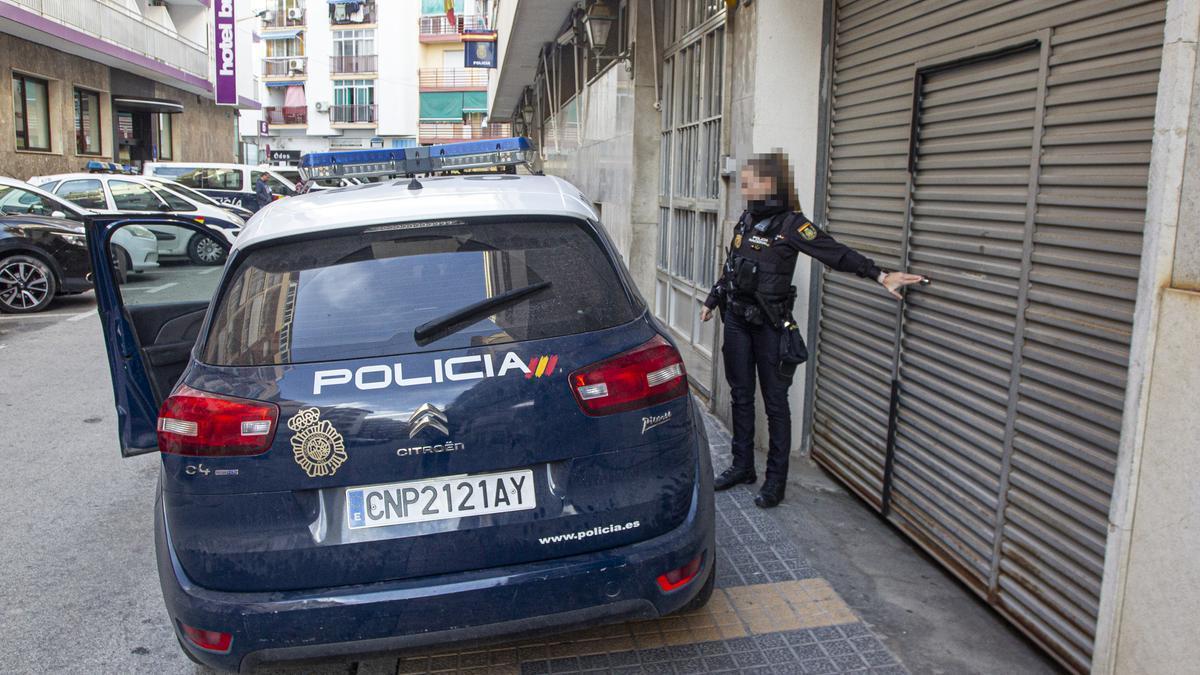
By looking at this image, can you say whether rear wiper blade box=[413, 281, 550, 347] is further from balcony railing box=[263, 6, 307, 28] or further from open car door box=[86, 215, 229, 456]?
balcony railing box=[263, 6, 307, 28]

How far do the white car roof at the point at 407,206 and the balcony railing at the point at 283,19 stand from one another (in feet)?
236

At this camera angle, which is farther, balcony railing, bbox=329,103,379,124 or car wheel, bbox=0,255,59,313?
balcony railing, bbox=329,103,379,124

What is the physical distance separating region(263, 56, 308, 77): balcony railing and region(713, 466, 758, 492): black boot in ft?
228

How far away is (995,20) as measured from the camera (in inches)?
147

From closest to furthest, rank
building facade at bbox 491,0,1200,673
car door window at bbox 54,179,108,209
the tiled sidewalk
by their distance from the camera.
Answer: building facade at bbox 491,0,1200,673
the tiled sidewalk
car door window at bbox 54,179,108,209

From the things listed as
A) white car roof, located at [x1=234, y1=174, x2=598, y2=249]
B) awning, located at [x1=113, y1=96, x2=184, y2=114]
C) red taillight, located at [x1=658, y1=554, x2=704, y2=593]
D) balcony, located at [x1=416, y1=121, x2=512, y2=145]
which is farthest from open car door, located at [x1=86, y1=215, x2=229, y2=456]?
balcony, located at [x1=416, y1=121, x2=512, y2=145]

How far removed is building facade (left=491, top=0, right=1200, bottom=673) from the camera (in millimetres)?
2652

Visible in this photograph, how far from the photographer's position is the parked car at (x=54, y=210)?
12680mm

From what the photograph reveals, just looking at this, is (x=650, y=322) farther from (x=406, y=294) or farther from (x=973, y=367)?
(x=973, y=367)

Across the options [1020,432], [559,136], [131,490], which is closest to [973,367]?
[1020,432]

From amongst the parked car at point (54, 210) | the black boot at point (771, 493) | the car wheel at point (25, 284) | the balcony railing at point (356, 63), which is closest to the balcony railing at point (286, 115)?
the balcony railing at point (356, 63)

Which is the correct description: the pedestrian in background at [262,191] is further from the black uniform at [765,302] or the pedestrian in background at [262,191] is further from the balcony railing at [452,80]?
the balcony railing at [452,80]

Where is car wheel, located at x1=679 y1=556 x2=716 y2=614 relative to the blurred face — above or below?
below

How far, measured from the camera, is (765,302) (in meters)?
4.67
